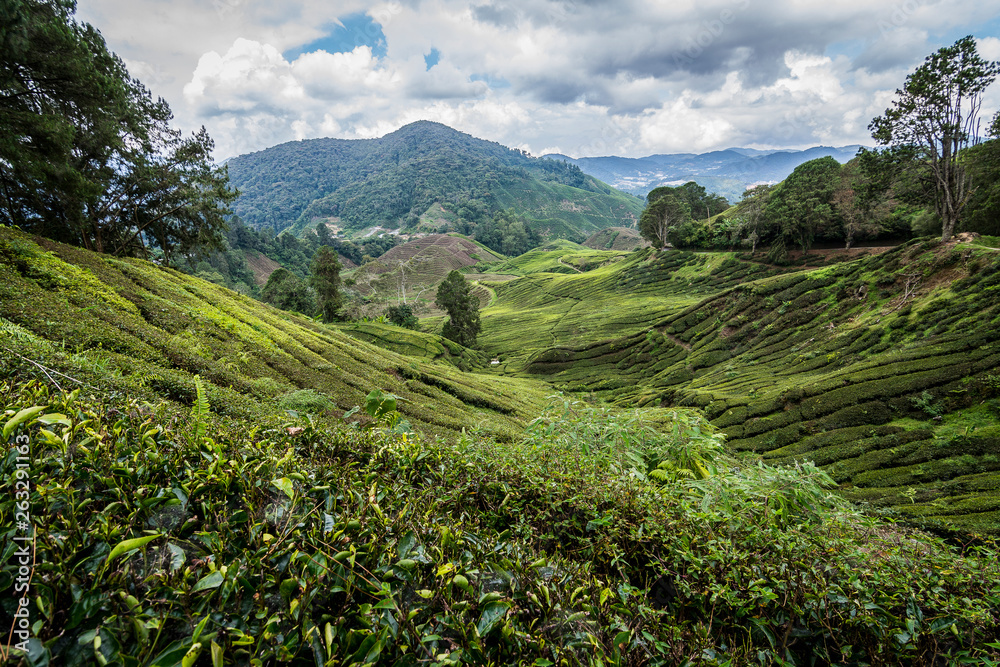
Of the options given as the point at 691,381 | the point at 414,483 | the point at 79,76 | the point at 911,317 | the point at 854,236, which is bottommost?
the point at 691,381

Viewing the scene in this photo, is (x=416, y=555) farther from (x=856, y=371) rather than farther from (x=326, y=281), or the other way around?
(x=326, y=281)

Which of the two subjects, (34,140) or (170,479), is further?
(34,140)

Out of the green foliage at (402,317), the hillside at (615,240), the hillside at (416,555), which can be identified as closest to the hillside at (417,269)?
the green foliage at (402,317)

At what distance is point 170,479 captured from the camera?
245 centimetres

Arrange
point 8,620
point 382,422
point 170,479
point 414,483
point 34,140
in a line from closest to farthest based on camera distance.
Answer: point 8,620, point 170,479, point 414,483, point 382,422, point 34,140

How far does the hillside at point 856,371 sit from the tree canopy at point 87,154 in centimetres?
2682

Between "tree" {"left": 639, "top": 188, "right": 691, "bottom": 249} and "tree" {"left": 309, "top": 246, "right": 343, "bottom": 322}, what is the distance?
188ft

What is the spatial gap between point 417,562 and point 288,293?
196 feet

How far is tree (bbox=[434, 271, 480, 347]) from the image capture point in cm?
5266

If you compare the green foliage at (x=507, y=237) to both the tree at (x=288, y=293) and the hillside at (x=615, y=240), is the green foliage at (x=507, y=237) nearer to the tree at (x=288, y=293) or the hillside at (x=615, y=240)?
the hillside at (x=615, y=240)

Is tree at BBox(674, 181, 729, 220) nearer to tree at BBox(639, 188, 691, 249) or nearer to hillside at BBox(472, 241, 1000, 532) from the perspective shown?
tree at BBox(639, 188, 691, 249)

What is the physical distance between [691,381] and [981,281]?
54.1 feet

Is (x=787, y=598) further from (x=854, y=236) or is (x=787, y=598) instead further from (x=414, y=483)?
(x=854, y=236)

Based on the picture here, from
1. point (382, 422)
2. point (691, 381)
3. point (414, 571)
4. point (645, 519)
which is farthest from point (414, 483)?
point (691, 381)
